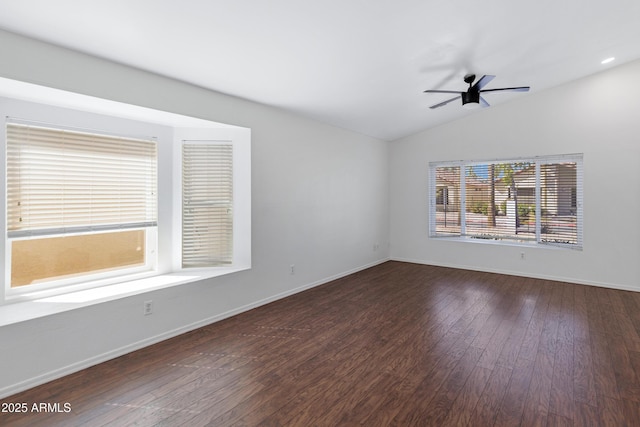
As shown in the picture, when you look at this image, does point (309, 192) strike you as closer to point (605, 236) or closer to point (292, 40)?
point (292, 40)

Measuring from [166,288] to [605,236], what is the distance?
6.28 metres

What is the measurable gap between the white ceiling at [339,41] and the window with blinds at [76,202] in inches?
37.5

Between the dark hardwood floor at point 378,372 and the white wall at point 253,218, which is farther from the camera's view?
the white wall at point 253,218

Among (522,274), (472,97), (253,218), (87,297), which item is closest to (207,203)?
(253,218)

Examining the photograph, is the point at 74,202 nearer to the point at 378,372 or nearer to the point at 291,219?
the point at 291,219

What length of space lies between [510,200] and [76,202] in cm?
650

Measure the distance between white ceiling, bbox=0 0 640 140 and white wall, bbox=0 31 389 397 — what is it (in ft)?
0.62

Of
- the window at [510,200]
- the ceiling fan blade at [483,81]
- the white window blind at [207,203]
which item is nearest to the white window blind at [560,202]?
the window at [510,200]

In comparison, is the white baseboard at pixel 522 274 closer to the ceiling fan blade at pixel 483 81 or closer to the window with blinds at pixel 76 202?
the ceiling fan blade at pixel 483 81

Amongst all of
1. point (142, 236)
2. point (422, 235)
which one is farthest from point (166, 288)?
point (422, 235)

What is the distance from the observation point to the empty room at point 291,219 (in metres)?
2.18

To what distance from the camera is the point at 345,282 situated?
521 cm

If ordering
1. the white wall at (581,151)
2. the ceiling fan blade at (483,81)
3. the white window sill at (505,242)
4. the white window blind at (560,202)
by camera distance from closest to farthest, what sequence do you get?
the ceiling fan blade at (483,81), the white wall at (581,151), the white window blind at (560,202), the white window sill at (505,242)

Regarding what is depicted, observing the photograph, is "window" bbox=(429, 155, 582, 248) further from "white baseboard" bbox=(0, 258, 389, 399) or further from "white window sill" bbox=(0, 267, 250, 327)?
A: "white window sill" bbox=(0, 267, 250, 327)
